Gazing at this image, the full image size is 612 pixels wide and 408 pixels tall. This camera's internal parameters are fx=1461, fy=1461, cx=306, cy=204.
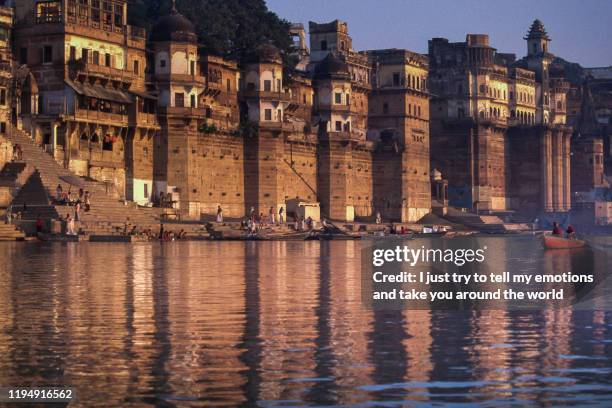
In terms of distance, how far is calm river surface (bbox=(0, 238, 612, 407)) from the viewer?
43.8ft

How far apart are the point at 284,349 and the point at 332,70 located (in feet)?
260

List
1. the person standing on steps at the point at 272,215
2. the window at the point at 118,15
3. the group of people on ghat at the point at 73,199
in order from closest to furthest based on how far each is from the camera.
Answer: the group of people on ghat at the point at 73,199 → the window at the point at 118,15 → the person standing on steps at the point at 272,215

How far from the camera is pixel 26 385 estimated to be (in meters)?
13.5

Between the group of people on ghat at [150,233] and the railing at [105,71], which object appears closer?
the group of people on ghat at [150,233]

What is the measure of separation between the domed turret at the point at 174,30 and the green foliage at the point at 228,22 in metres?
3.95

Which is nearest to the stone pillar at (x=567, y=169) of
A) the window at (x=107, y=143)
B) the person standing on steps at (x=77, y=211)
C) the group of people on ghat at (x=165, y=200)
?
the group of people on ghat at (x=165, y=200)

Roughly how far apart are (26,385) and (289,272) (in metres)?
22.5

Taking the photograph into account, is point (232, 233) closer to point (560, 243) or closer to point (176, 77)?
point (176, 77)

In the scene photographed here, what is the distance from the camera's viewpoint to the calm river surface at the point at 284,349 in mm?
13344

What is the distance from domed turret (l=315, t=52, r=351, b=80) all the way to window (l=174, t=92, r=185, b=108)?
67.5 feet

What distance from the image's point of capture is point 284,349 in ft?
54.7

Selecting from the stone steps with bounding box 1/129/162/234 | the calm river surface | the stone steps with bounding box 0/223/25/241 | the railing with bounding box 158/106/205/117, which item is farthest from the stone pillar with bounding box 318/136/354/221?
the calm river surface

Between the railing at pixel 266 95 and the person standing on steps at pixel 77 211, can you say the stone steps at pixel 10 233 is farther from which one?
the railing at pixel 266 95

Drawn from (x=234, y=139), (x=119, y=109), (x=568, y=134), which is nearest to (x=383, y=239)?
(x=234, y=139)
